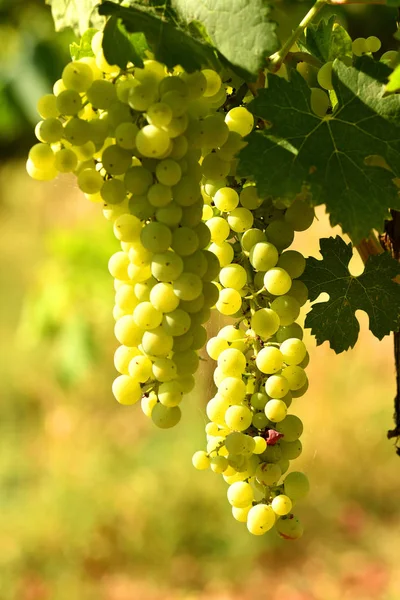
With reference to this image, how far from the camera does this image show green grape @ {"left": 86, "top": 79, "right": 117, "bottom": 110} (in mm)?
504

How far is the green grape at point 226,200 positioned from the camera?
21.9 inches

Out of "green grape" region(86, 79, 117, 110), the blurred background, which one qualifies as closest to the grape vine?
"green grape" region(86, 79, 117, 110)

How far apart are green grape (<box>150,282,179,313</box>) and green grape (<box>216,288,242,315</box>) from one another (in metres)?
0.06

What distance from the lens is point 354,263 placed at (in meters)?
3.23

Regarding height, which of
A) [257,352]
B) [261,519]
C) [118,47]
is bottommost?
[261,519]

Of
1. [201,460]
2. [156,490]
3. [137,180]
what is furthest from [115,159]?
[156,490]

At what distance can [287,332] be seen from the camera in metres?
0.57

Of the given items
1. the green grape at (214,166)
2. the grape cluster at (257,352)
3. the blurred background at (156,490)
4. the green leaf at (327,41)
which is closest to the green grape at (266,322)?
the grape cluster at (257,352)

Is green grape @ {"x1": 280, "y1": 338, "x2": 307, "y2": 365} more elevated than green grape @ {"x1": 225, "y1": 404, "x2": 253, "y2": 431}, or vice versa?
green grape @ {"x1": 280, "y1": 338, "x2": 307, "y2": 365}

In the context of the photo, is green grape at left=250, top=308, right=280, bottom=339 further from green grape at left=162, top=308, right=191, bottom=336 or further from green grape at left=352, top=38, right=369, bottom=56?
green grape at left=352, top=38, right=369, bottom=56

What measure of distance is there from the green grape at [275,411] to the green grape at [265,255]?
0.09 metres

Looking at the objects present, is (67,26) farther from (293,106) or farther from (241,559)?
(241,559)

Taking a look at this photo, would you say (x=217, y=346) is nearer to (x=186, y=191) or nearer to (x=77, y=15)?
(x=186, y=191)

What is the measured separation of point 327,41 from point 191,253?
0.25m
